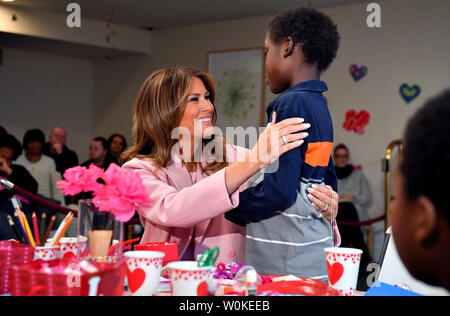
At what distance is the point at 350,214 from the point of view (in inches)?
261

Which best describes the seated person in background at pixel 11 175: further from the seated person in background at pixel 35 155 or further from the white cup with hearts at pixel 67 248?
the white cup with hearts at pixel 67 248

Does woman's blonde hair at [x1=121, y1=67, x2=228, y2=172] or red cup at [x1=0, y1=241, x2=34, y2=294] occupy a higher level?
woman's blonde hair at [x1=121, y1=67, x2=228, y2=172]

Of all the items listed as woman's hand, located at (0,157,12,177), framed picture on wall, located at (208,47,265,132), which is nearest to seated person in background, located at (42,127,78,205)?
woman's hand, located at (0,157,12,177)

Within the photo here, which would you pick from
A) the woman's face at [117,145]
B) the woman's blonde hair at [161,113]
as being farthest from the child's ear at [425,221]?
the woman's face at [117,145]

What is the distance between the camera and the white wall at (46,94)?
961 centimetres

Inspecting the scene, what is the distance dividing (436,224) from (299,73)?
1052 millimetres

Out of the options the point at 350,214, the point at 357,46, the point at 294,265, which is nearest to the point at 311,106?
the point at 294,265

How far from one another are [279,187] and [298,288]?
367 mm

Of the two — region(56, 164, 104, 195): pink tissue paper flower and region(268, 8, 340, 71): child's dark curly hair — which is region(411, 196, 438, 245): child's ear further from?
region(268, 8, 340, 71): child's dark curly hair

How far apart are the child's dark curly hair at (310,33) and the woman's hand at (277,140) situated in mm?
331

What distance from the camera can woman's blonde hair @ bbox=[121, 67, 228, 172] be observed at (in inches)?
77.5

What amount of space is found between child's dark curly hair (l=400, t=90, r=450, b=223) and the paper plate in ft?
1.50

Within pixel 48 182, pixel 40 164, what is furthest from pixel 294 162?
pixel 40 164

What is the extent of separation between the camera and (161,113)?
6.46ft
